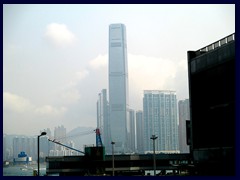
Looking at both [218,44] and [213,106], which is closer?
[218,44]

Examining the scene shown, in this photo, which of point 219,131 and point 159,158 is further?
point 159,158

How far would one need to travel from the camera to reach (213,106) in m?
74.6

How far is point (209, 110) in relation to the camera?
7631 centimetres

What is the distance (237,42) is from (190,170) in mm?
66971

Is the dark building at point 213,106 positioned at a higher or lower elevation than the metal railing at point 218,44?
lower

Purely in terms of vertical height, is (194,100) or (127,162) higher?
(194,100)

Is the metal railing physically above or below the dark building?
above

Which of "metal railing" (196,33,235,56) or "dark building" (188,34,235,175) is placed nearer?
"dark building" (188,34,235,175)

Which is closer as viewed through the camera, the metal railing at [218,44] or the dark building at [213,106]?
the dark building at [213,106]

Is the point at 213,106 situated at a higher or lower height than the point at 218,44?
lower

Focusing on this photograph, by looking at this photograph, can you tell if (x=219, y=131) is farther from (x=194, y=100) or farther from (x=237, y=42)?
(x=237, y=42)

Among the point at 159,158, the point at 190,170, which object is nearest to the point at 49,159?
the point at 159,158

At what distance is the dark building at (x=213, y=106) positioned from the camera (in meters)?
68.4

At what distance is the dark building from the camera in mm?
68438
